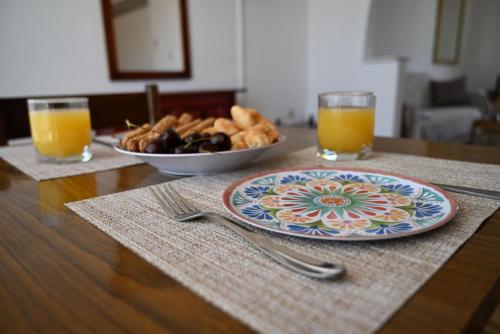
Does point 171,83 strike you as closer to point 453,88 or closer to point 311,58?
point 311,58

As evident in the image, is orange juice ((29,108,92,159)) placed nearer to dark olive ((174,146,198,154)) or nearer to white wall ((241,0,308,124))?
dark olive ((174,146,198,154))

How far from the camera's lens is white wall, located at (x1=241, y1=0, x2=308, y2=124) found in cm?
335

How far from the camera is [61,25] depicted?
2195 millimetres

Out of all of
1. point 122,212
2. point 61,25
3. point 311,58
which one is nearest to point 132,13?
point 61,25

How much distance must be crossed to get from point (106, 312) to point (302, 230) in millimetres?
200

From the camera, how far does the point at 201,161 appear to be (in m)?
0.62

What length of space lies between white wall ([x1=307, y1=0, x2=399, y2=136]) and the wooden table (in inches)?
122

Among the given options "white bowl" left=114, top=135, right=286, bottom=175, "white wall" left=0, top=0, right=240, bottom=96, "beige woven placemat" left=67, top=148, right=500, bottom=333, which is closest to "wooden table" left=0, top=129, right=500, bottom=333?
"beige woven placemat" left=67, top=148, right=500, bottom=333

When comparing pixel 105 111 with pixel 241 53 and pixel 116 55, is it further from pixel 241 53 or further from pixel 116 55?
pixel 241 53

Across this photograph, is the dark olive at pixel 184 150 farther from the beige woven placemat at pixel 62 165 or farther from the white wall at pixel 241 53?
the white wall at pixel 241 53

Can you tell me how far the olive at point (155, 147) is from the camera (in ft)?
2.12

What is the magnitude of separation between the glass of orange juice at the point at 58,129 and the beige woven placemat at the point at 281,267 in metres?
0.35

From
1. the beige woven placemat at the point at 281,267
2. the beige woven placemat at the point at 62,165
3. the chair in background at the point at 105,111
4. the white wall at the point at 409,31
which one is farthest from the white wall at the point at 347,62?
the beige woven placemat at the point at 281,267

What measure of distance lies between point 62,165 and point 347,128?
2.10ft
